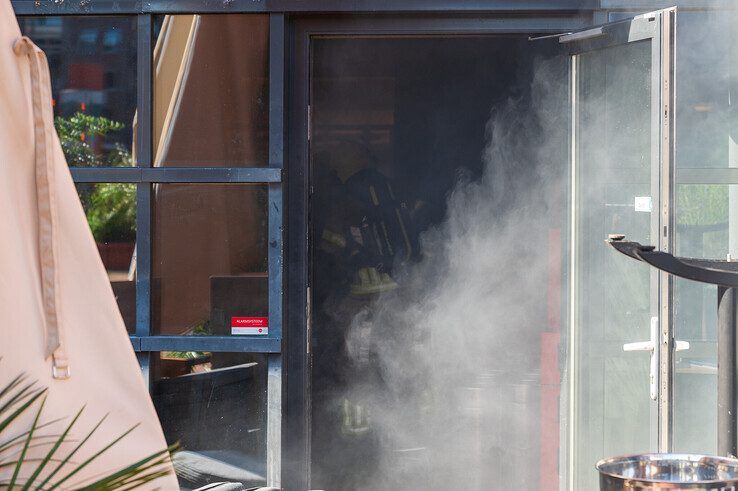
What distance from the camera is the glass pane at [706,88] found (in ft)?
12.6

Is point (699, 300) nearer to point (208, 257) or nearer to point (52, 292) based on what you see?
point (208, 257)

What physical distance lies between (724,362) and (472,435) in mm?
2677

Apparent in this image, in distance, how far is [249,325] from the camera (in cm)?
391

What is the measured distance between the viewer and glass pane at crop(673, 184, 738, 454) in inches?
151

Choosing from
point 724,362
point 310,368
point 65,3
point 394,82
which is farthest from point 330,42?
point 724,362

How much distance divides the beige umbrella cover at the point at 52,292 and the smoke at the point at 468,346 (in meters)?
2.99

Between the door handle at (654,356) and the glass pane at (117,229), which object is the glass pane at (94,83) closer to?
the glass pane at (117,229)

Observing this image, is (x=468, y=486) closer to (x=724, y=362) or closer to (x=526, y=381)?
(x=526, y=381)

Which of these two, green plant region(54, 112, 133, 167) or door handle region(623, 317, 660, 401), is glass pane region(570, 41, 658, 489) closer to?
door handle region(623, 317, 660, 401)

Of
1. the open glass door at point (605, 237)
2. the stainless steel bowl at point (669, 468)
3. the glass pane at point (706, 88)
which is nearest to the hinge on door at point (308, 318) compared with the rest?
the open glass door at point (605, 237)

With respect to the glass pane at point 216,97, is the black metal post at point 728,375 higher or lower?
lower

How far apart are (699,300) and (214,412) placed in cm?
207

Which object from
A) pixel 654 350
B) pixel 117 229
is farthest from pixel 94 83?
pixel 654 350

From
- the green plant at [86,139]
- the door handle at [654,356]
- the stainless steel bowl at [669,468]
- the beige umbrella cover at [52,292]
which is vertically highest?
the green plant at [86,139]
